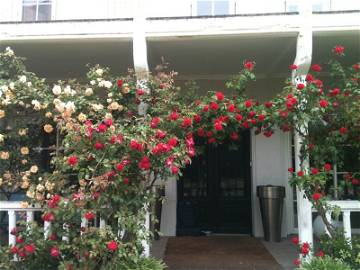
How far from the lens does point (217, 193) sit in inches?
313

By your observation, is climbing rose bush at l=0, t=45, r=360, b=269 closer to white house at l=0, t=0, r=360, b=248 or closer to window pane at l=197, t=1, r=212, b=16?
white house at l=0, t=0, r=360, b=248

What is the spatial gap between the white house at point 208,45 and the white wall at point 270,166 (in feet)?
0.06

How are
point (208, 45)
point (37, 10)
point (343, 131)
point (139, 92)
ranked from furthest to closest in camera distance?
point (37, 10)
point (208, 45)
point (139, 92)
point (343, 131)

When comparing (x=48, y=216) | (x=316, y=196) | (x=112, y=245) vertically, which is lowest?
(x=112, y=245)

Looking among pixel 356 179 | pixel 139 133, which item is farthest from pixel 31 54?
pixel 356 179

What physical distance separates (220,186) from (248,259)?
220cm

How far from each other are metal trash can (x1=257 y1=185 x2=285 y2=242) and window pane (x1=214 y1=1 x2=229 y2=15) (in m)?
3.03

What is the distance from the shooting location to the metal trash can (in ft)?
23.5

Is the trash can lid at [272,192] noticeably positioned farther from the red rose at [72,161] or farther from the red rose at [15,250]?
the red rose at [15,250]

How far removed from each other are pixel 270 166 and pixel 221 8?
3030mm

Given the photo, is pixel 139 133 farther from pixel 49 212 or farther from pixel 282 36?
pixel 282 36

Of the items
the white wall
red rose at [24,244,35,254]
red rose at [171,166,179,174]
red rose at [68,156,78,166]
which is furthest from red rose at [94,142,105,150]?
the white wall

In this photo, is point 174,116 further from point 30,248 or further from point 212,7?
point 212,7

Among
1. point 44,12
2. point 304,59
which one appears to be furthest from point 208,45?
point 44,12
